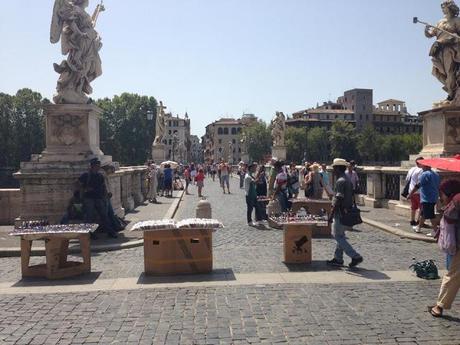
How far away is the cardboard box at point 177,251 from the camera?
27.6 ft

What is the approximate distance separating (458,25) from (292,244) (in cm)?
904

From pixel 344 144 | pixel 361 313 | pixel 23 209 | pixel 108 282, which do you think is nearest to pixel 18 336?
pixel 108 282

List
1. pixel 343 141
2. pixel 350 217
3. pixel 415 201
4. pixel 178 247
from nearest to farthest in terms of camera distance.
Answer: pixel 178 247
pixel 350 217
pixel 415 201
pixel 343 141

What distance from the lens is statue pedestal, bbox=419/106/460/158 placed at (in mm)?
14250

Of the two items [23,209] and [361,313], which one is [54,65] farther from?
[361,313]

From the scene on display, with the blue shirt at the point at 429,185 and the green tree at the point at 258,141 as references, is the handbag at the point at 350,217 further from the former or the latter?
the green tree at the point at 258,141

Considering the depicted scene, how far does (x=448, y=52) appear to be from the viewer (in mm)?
14461

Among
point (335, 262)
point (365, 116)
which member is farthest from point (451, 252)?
point (365, 116)

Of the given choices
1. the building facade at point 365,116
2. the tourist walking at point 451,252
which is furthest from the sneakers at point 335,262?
the building facade at point 365,116

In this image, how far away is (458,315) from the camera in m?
6.16

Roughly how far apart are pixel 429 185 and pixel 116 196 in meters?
8.74

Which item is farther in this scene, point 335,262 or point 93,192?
point 93,192

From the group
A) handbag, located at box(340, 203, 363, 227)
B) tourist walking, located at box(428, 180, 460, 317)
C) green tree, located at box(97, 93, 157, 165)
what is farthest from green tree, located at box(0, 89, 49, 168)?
tourist walking, located at box(428, 180, 460, 317)

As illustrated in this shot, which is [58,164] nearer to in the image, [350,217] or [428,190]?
[350,217]
